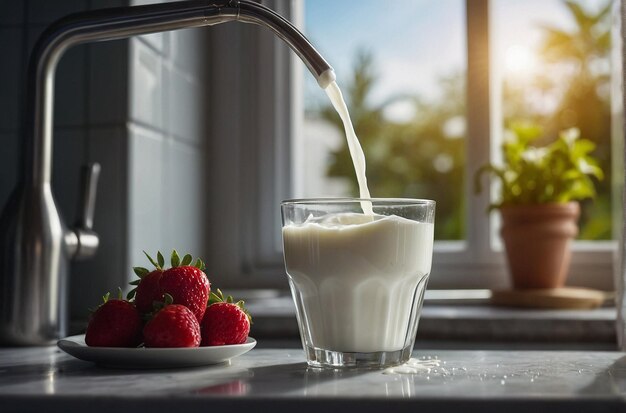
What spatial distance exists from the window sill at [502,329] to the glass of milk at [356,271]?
1.86ft

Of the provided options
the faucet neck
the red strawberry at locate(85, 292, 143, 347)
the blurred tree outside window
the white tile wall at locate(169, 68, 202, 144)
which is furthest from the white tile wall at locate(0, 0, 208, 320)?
the blurred tree outside window

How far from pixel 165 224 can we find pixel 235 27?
56cm

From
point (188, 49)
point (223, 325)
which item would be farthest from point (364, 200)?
point (188, 49)

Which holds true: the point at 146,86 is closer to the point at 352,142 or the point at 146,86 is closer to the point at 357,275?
the point at 352,142

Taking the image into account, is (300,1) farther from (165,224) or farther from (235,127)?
(165,224)

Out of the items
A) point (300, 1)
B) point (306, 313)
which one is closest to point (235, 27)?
point (300, 1)

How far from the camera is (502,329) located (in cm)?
132

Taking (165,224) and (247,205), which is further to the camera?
(247,205)

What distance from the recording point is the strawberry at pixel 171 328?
2.43 feet

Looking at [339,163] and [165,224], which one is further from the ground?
[339,163]

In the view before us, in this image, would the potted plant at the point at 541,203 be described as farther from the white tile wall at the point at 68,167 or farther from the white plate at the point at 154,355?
the white plate at the point at 154,355

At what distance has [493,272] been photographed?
5.75 ft

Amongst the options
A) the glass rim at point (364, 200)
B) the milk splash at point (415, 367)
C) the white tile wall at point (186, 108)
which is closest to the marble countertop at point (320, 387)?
the milk splash at point (415, 367)

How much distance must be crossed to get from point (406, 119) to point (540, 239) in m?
11.7
